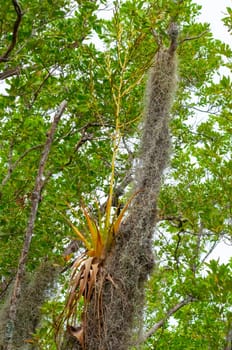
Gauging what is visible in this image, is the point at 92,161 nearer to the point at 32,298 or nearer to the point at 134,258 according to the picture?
the point at 32,298

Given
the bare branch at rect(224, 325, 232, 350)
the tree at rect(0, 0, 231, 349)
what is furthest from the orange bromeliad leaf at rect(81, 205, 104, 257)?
the bare branch at rect(224, 325, 232, 350)

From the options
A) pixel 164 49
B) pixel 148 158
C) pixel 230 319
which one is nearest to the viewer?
pixel 230 319

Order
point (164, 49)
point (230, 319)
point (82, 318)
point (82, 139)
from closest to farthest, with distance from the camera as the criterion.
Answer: point (230, 319)
point (82, 318)
point (164, 49)
point (82, 139)

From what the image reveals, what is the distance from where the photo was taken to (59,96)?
5234 millimetres

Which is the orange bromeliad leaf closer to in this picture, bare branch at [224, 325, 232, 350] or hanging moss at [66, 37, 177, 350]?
hanging moss at [66, 37, 177, 350]

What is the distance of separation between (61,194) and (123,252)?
1837 millimetres

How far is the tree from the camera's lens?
3678mm

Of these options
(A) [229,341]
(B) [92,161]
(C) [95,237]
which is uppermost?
(B) [92,161]

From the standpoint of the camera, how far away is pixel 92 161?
21.9ft

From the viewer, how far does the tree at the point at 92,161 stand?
368 cm

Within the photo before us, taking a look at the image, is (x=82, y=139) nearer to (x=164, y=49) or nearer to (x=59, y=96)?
(x=59, y=96)

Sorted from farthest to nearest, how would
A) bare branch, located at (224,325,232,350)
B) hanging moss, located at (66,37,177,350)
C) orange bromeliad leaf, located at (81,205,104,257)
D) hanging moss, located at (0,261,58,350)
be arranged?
1. hanging moss, located at (0,261,58,350)
2. orange bromeliad leaf, located at (81,205,104,257)
3. hanging moss, located at (66,37,177,350)
4. bare branch, located at (224,325,232,350)

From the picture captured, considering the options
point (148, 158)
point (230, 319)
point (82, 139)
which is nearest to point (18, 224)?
point (82, 139)

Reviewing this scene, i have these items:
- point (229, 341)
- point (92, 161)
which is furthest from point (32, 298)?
point (229, 341)
